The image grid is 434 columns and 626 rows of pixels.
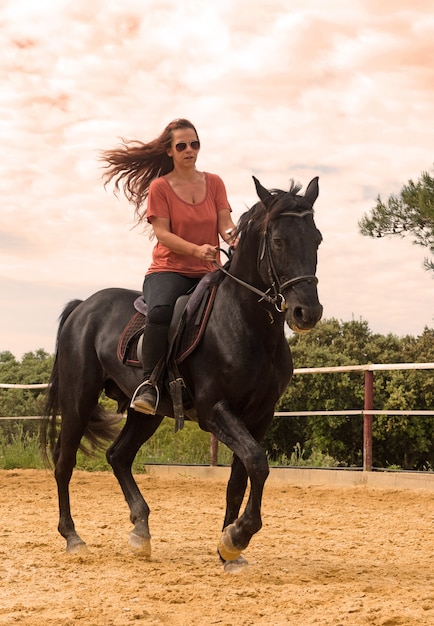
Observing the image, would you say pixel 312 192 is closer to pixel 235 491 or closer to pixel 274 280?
pixel 274 280

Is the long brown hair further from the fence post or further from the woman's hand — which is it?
the fence post

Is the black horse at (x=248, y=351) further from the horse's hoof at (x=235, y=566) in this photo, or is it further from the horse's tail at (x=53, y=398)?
the horse's tail at (x=53, y=398)

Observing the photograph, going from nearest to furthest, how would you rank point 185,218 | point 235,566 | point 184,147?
point 235,566, point 185,218, point 184,147

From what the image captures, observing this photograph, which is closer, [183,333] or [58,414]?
[183,333]

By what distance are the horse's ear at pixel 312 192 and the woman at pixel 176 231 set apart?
0.68m

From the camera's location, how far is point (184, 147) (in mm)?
6602

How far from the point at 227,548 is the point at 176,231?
2.31m

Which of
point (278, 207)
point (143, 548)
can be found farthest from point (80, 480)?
point (278, 207)

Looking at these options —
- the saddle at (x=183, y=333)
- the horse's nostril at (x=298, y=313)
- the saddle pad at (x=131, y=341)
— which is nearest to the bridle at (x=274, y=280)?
the horse's nostril at (x=298, y=313)

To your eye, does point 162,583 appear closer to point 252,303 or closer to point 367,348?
point 252,303

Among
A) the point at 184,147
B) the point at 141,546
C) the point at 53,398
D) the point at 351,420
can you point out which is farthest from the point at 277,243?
the point at 351,420

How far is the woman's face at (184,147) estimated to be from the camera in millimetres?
6555

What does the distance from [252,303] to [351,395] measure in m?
9.81

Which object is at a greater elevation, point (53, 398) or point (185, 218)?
point (185, 218)
